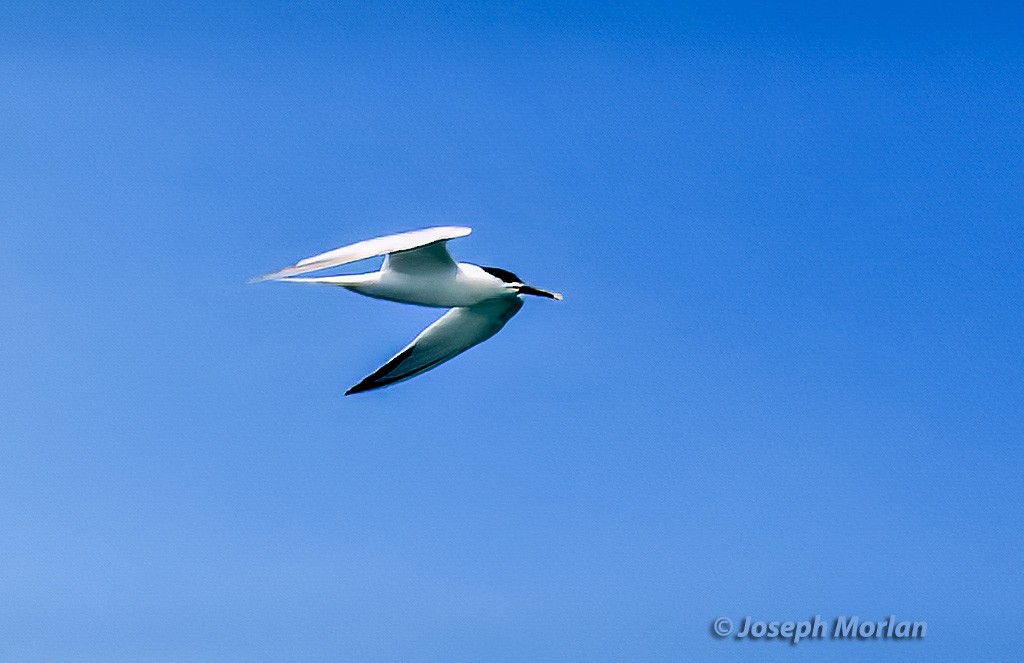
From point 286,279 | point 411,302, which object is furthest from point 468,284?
point 286,279

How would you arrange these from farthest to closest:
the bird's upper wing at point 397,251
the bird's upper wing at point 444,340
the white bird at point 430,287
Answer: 1. the bird's upper wing at point 444,340
2. the white bird at point 430,287
3. the bird's upper wing at point 397,251

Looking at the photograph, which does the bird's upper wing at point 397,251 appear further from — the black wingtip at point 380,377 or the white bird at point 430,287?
the black wingtip at point 380,377

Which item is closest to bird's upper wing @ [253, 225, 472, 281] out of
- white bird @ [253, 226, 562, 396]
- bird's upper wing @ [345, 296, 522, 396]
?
white bird @ [253, 226, 562, 396]

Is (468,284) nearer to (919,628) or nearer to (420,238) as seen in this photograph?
(420,238)

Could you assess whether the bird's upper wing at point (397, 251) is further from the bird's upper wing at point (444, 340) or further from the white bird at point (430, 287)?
the bird's upper wing at point (444, 340)

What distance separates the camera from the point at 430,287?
15883mm

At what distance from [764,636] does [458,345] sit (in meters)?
6.66

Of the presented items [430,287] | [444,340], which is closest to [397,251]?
[430,287]

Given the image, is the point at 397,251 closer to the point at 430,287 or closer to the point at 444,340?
the point at 430,287

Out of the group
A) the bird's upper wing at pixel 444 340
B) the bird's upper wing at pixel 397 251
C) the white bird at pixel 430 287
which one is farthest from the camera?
the bird's upper wing at pixel 444 340

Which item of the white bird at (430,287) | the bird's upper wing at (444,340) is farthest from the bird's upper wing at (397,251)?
the bird's upper wing at (444,340)

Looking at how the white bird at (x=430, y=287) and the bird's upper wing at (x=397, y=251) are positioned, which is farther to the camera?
the white bird at (x=430, y=287)

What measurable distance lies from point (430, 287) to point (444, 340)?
2.09m

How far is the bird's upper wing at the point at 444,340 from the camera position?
1725 cm
